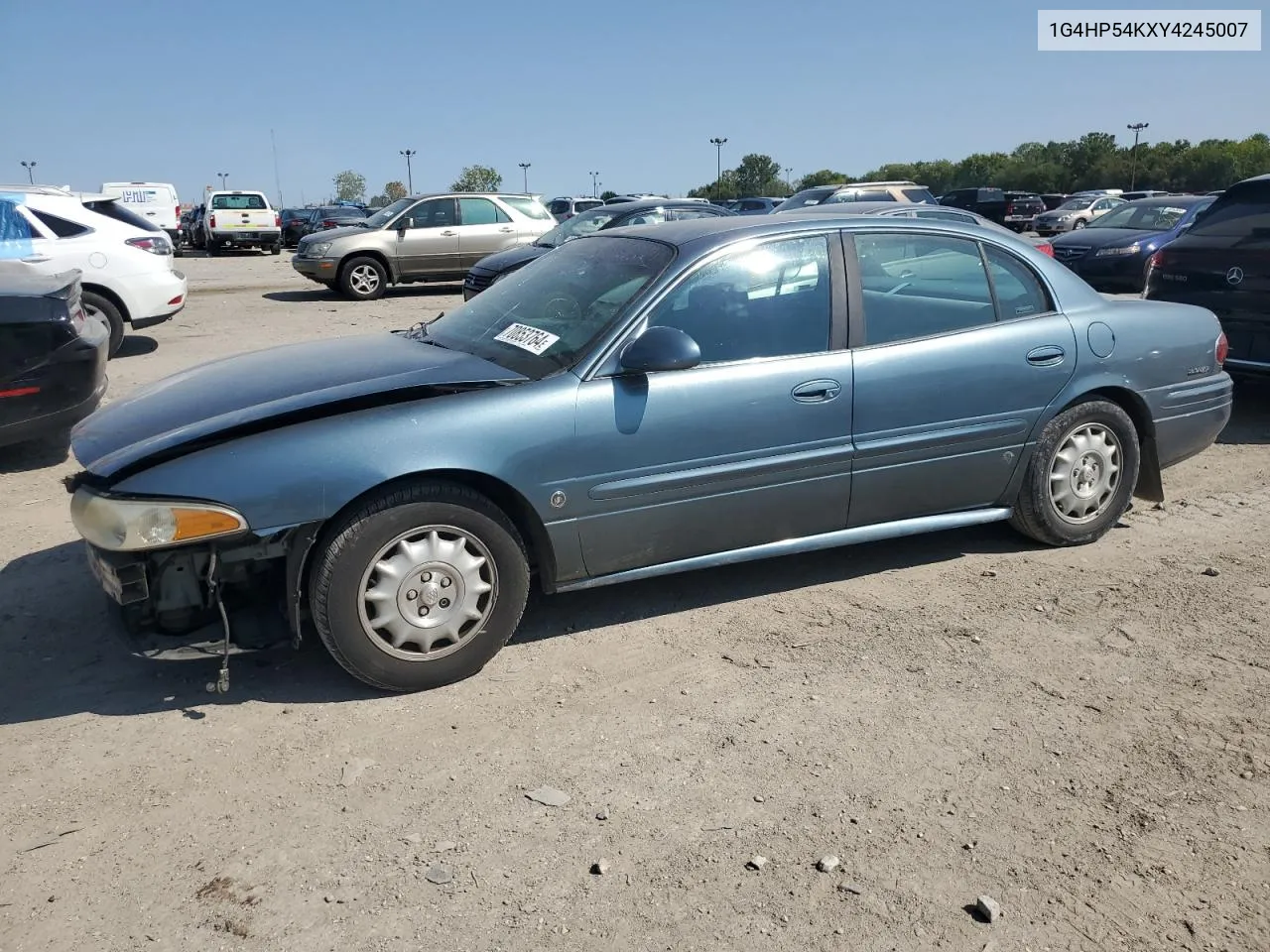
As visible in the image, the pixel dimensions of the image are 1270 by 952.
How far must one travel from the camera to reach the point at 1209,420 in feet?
16.8

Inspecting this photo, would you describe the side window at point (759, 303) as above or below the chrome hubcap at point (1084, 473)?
above

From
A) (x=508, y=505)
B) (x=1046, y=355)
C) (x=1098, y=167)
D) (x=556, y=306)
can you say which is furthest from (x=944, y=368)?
(x=1098, y=167)

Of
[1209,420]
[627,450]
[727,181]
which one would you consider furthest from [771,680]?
[727,181]

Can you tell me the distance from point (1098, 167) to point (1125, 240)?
208 ft

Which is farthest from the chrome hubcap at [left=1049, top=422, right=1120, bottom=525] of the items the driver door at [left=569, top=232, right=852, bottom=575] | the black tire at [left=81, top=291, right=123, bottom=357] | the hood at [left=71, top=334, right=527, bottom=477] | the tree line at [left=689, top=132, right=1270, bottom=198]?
the tree line at [left=689, top=132, right=1270, bottom=198]


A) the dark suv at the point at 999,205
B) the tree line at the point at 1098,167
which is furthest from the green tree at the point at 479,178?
the dark suv at the point at 999,205

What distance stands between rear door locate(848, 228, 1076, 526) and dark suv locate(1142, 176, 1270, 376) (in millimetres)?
3385

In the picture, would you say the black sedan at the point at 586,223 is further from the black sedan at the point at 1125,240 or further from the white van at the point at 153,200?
the white van at the point at 153,200

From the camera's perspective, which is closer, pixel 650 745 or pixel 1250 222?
pixel 650 745

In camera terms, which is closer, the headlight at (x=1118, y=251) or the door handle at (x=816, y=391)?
the door handle at (x=816, y=391)

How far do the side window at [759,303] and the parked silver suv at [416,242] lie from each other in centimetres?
1285

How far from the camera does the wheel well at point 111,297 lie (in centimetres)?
982

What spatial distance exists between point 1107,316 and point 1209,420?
889 millimetres

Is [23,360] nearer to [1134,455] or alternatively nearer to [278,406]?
[278,406]
